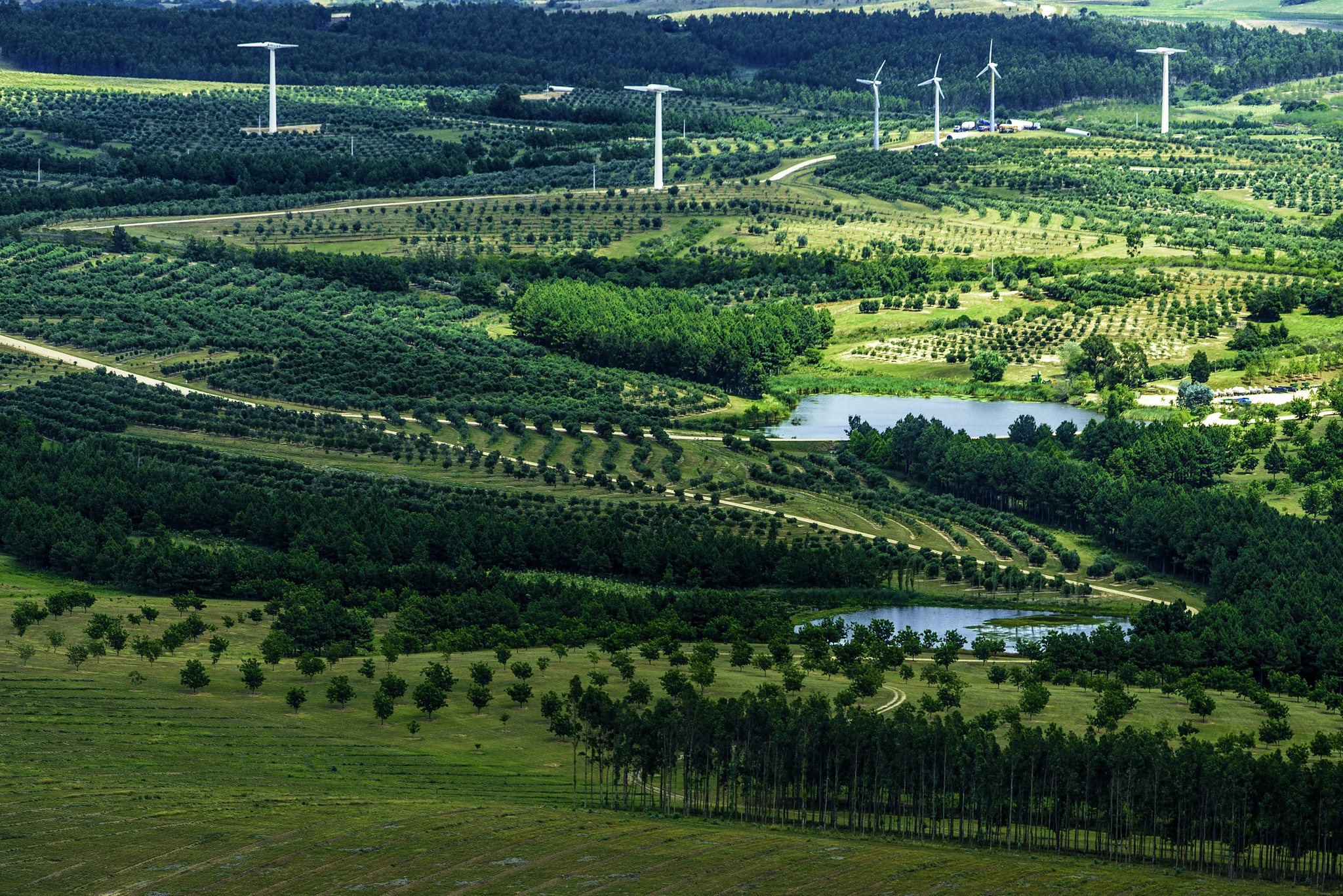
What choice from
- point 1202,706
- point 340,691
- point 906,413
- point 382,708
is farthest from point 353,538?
point 906,413

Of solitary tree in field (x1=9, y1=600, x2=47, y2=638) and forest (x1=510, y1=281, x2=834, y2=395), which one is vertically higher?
forest (x1=510, y1=281, x2=834, y2=395)

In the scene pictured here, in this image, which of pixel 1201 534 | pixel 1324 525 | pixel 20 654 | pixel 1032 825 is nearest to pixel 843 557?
pixel 1201 534

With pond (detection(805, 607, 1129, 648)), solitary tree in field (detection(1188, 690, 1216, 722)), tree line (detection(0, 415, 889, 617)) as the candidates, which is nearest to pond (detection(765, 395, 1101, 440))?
tree line (detection(0, 415, 889, 617))

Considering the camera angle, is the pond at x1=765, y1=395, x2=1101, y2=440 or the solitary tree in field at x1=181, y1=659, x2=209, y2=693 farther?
the pond at x1=765, y1=395, x2=1101, y2=440

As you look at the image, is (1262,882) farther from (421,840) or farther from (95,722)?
(95,722)

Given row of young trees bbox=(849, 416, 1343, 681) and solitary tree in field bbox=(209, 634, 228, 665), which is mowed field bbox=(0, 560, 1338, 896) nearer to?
solitary tree in field bbox=(209, 634, 228, 665)

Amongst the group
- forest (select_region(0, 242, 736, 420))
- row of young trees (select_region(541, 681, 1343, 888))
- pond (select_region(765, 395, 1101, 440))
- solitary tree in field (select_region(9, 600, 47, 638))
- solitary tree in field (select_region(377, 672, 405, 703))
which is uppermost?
forest (select_region(0, 242, 736, 420))

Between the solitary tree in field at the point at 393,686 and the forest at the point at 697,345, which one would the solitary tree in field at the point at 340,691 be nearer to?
the solitary tree in field at the point at 393,686
